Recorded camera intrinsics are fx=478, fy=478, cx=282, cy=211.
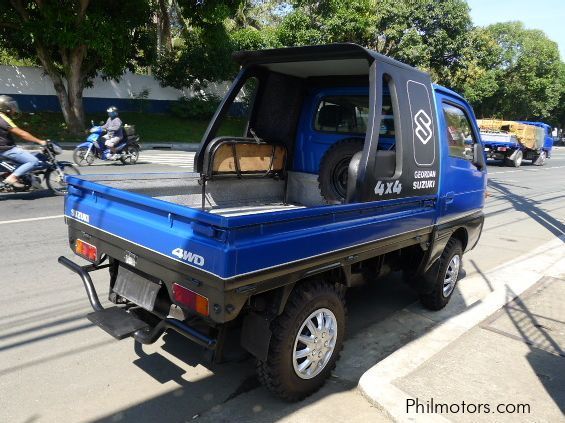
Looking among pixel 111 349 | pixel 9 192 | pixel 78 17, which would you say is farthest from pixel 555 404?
pixel 78 17

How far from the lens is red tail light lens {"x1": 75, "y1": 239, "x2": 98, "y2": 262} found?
3.54 metres

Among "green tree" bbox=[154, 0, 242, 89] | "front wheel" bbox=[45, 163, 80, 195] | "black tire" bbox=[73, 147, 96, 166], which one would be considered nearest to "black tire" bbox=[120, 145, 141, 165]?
"black tire" bbox=[73, 147, 96, 166]

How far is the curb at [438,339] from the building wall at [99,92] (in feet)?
72.6

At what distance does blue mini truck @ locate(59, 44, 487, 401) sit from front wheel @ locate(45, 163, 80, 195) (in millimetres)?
5238

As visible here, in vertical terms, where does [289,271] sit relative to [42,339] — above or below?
above

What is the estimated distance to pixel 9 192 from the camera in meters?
8.73

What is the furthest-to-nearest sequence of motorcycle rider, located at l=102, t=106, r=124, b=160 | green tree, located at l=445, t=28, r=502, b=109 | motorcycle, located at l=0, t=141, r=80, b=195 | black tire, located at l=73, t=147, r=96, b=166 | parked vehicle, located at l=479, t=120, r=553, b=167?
green tree, located at l=445, t=28, r=502, b=109
parked vehicle, located at l=479, t=120, r=553, b=167
motorcycle rider, located at l=102, t=106, r=124, b=160
black tire, located at l=73, t=147, r=96, b=166
motorcycle, located at l=0, t=141, r=80, b=195

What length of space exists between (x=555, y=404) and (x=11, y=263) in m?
5.23

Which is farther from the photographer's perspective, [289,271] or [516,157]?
[516,157]

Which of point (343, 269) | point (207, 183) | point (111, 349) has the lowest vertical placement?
point (111, 349)

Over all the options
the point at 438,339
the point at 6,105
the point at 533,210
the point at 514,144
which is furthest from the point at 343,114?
the point at 514,144

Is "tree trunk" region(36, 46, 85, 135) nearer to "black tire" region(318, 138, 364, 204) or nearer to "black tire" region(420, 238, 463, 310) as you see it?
"black tire" region(318, 138, 364, 204)

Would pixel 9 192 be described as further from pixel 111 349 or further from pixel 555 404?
pixel 555 404

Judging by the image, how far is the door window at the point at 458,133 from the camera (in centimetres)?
452
